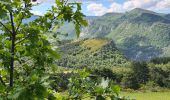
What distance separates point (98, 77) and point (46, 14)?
1517mm

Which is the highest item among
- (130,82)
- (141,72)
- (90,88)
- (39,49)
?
(39,49)

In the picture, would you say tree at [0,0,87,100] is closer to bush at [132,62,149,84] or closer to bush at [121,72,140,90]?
bush at [121,72,140,90]

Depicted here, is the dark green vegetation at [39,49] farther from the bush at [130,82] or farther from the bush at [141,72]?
the bush at [141,72]

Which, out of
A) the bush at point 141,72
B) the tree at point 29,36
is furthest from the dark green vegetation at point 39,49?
the bush at point 141,72

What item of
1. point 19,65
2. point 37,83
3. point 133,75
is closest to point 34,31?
point 19,65

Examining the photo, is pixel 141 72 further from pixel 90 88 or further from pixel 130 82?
pixel 90 88

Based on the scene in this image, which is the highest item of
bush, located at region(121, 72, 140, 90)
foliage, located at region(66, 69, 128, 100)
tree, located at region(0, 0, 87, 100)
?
tree, located at region(0, 0, 87, 100)

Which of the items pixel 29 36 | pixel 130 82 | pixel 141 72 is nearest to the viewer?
pixel 29 36

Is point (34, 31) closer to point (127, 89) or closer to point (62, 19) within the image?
point (62, 19)

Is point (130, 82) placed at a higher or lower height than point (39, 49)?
lower

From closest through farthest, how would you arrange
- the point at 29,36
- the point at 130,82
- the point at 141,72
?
1. the point at 29,36
2. the point at 130,82
3. the point at 141,72

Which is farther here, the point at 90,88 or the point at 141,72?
the point at 141,72

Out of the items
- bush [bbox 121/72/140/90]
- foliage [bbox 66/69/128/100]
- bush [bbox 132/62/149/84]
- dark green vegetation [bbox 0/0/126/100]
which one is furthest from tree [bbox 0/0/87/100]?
bush [bbox 132/62/149/84]

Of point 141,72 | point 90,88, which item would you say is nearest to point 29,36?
point 90,88
